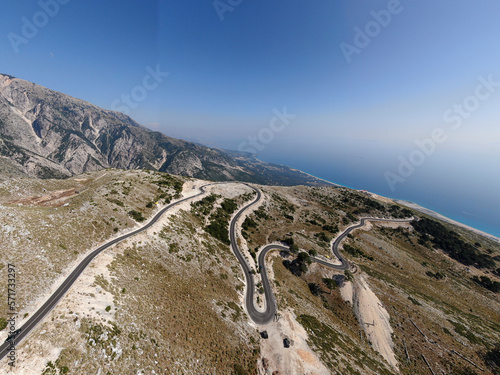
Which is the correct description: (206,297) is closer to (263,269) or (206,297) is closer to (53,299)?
(263,269)

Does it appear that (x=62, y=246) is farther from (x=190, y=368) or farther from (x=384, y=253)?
(x=384, y=253)

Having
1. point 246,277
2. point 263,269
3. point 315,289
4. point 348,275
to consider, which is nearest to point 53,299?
point 246,277

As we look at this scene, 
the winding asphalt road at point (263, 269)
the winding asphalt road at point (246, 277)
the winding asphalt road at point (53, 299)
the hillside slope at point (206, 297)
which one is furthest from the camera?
the winding asphalt road at point (263, 269)

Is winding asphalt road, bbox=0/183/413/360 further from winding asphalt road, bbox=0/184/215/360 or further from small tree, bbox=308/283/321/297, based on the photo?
small tree, bbox=308/283/321/297

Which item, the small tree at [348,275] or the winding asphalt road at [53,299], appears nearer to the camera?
the winding asphalt road at [53,299]

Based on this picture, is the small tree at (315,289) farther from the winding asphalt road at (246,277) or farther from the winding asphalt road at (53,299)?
the winding asphalt road at (53,299)

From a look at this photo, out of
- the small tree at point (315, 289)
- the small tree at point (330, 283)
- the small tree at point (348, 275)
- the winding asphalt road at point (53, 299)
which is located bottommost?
the winding asphalt road at point (53, 299)

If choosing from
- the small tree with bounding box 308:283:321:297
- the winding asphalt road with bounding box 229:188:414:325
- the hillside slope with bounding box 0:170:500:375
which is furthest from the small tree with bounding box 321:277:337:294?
the winding asphalt road with bounding box 229:188:414:325

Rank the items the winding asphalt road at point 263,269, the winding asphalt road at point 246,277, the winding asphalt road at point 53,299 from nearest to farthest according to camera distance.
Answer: the winding asphalt road at point 53,299, the winding asphalt road at point 246,277, the winding asphalt road at point 263,269

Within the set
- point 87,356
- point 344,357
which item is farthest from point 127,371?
point 344,357

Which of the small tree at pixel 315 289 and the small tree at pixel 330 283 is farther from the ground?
the small tree at pixel 330 283

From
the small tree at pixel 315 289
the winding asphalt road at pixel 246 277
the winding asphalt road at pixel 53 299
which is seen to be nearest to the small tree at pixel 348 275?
the winding asphalt road at pixel 246 277
